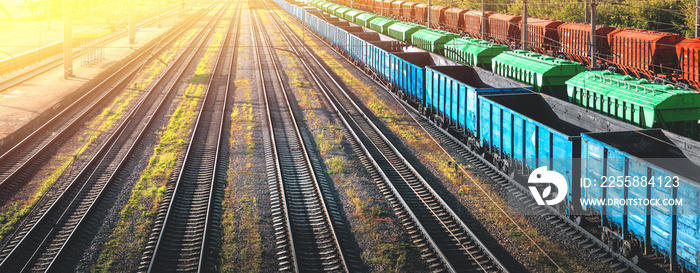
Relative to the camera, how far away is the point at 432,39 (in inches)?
1481

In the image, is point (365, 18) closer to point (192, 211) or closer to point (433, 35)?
point (433, 35)

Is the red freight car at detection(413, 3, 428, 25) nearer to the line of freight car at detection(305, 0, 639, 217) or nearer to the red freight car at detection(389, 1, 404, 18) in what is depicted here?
the red freight car at detection(389, 1, 404, 18)

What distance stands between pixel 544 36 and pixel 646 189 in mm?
32923

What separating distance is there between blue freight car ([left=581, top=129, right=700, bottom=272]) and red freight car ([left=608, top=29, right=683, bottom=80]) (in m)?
19.1

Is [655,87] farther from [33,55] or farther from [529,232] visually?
[33,55]

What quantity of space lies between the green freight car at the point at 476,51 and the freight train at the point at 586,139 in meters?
2.07

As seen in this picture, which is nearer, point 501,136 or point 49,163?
point 501,136

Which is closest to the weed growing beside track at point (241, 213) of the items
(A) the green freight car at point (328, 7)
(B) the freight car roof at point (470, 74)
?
(B) the freight car roof at point (470, 74)

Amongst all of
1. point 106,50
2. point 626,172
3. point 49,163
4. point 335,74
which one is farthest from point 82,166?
point 106,50

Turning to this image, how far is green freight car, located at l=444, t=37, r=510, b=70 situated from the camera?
30.2 m

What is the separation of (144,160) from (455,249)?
12602 millimetres

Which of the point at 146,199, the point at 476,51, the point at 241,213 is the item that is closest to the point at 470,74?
the point at 476,51

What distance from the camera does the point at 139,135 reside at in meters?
23.4

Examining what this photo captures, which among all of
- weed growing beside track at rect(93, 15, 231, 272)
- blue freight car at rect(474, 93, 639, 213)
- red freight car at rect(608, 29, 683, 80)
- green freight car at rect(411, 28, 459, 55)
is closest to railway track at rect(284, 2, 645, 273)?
blue freight car at rect(474, 93, 639, 213)
